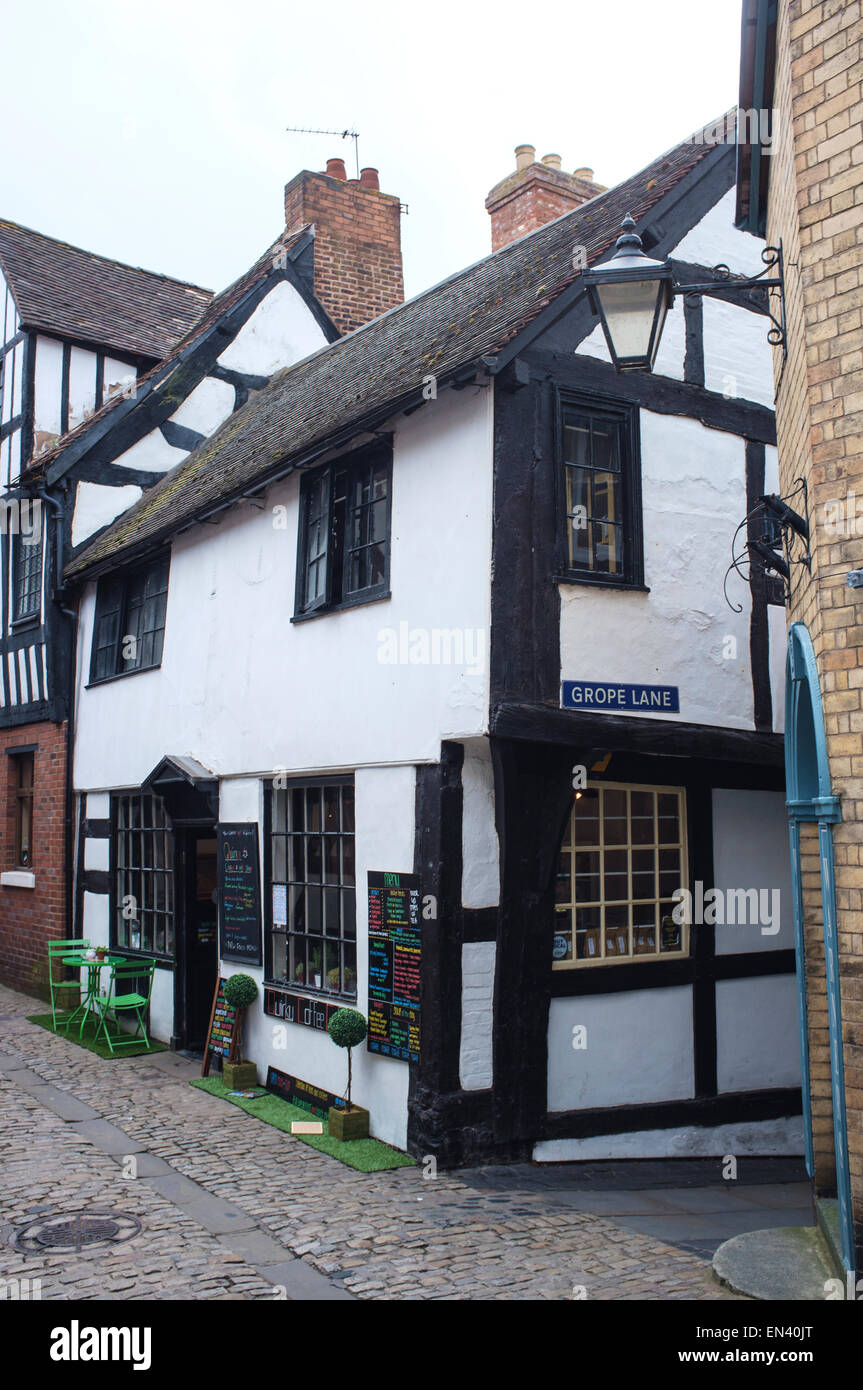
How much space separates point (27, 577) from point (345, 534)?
23.5ft

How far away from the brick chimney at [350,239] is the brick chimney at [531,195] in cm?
225

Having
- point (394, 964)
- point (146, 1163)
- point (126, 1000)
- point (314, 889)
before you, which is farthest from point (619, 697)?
point (126, 1000)

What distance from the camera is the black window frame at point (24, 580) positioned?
1402 cm

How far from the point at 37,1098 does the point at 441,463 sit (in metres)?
5.87

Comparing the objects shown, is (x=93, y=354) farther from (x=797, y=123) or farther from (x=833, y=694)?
(x=833, y=694)

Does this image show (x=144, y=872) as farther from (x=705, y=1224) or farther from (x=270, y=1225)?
(x=705, y=1224)

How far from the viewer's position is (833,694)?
4836 mm

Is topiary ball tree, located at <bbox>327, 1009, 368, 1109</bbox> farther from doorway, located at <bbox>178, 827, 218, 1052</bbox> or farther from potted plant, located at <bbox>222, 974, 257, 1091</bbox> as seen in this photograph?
doorway, located at <bbox>178, 827, 218, 1052</bbox>

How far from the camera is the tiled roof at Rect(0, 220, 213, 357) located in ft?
47.4

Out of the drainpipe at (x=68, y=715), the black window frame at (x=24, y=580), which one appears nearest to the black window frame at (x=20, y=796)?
the drainpipe at (x=68, y=715)

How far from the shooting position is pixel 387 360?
9.57 metres

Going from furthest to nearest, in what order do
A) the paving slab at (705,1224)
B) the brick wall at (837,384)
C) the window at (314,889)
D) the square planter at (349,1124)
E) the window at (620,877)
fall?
the window at (314,889), the window at (620,877), the square planter at (349,1124), the paving slab at (705,1224), the brick wall at (837,384)

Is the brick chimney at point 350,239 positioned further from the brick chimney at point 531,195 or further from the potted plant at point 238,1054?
the potted plant at point 238,1054
